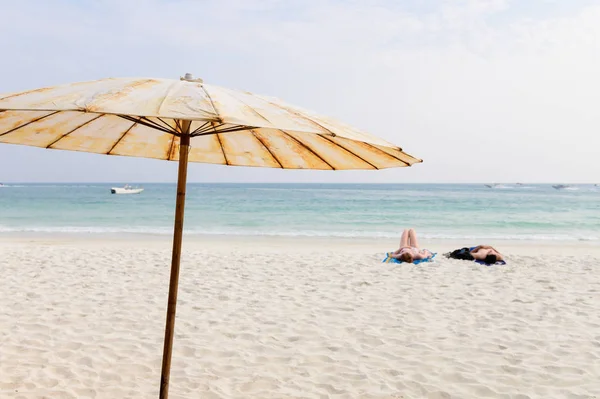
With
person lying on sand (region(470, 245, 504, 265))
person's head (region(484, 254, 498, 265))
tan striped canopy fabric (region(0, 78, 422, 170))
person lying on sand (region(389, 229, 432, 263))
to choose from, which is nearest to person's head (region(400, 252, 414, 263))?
person lying on sand (region(389, 229, 432, 263))

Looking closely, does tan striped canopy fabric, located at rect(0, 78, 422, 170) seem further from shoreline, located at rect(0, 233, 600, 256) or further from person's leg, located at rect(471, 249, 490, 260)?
shoreline, located at rect(0, 233, 600, 256)

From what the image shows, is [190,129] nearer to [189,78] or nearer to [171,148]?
[171,148]

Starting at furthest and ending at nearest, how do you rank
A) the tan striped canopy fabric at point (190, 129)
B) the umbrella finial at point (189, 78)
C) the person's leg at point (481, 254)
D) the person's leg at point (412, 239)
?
the person's leg at point (412, 239), the person's leg at point (481, 254), the umbrella finial at point (189, 78), the tan striped canopy fabric at point (190, 129)

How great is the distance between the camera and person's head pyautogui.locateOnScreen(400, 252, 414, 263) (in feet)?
36.2

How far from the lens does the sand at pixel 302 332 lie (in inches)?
172

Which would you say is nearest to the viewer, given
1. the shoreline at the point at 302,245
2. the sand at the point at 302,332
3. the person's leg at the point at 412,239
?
the sand at the point at 302,332

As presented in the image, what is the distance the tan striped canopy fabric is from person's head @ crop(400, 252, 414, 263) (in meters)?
7.80

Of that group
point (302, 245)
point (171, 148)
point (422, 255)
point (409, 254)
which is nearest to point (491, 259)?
point (422, 255)

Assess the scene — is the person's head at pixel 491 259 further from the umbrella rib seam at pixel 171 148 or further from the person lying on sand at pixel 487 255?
the umbrella rib seam at pixel 171 148

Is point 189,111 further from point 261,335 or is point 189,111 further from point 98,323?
point 98,323

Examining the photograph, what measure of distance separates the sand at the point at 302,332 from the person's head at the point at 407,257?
1004 mm

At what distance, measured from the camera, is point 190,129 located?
349 cm

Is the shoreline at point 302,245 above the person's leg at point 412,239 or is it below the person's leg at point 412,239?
below

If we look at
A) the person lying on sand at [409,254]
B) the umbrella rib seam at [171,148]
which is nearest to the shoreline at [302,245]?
the person lying on sand at [409,254]
